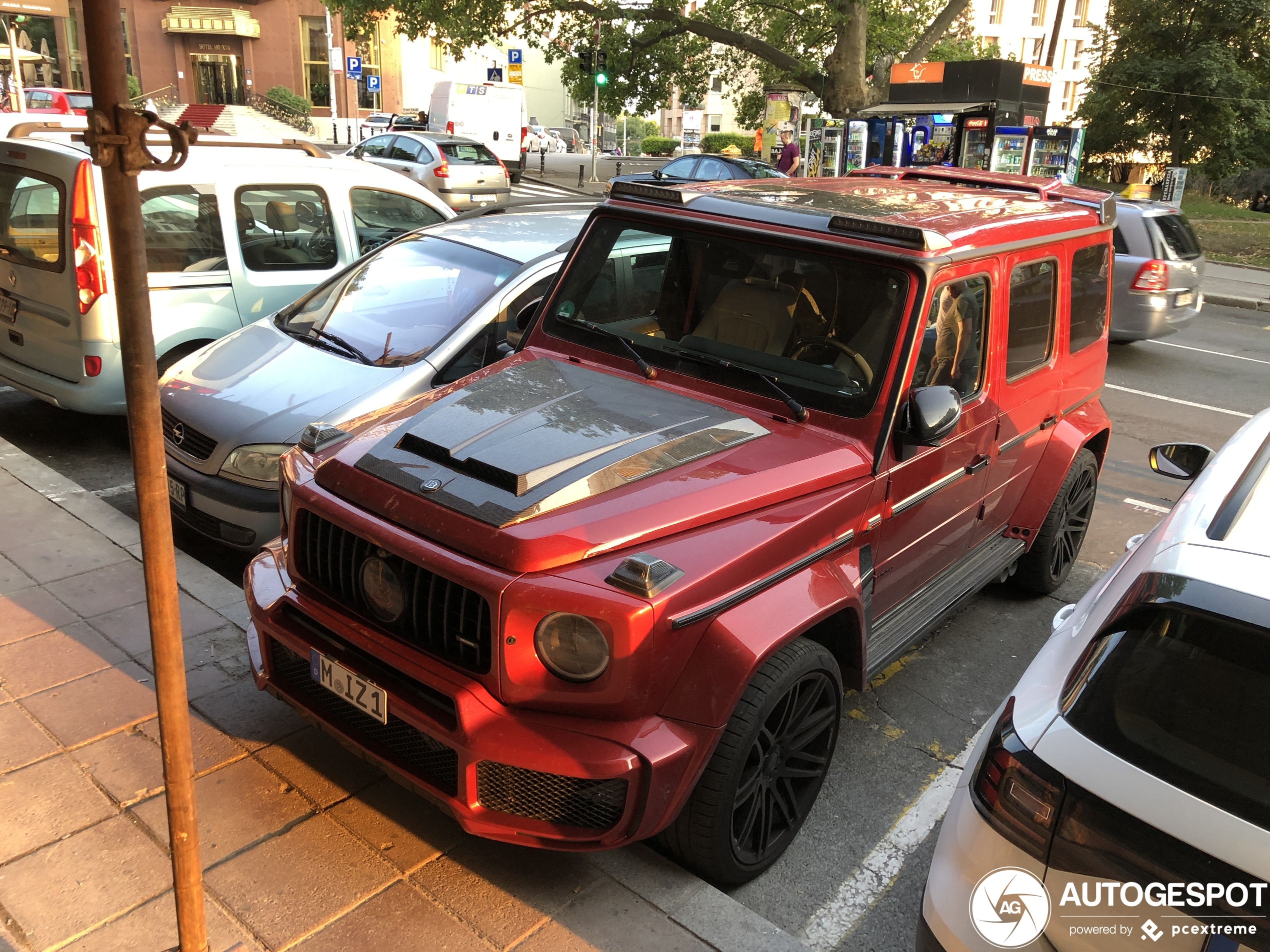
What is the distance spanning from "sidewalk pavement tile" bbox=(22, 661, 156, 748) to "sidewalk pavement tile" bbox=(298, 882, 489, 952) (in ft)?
4.19

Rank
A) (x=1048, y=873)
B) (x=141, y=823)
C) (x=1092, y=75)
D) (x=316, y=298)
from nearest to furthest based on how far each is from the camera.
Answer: (x=1048, y=873) → (x=141, y=823) → (x=316, y=298) → (x=1092, y=75)

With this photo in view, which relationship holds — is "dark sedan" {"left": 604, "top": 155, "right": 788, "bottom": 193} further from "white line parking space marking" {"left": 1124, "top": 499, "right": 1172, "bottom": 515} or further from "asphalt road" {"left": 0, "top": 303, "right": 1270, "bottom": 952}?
"white line parking space marking" {"left": 1124, "top": 499, "right": 1172, "bottom": 515}

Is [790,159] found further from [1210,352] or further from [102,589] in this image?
[102,589]

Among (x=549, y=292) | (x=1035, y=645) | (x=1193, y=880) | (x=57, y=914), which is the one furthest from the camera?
(x=1035, y=645)

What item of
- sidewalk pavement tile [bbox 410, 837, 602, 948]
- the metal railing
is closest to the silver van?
sidewalk pavement tile [bbox 410, 837, 602, 948]

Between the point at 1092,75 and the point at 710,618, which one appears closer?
the point at 710,618

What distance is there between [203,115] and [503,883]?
999cm

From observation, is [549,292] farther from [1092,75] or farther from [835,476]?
[1092,75]

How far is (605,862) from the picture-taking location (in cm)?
304

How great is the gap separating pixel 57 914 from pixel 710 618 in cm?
189

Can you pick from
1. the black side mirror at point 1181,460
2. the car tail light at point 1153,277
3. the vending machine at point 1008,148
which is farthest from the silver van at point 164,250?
the vending machine at point 1008,148

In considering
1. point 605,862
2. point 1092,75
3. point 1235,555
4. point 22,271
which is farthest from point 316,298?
point 1092,75

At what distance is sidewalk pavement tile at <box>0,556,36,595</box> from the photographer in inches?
171

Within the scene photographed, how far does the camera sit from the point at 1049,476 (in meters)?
4.87
